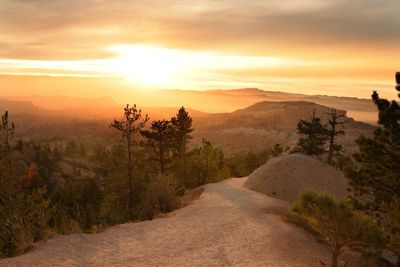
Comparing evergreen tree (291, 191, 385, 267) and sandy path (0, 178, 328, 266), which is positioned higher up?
evergreen tree (291, 191, 385, 267)

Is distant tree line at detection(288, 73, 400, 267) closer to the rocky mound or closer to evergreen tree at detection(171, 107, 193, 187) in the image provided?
the rocky mound

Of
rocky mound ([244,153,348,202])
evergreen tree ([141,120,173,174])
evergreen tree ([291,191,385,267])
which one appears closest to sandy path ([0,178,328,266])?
evergreen tree ([291,191,385,267])

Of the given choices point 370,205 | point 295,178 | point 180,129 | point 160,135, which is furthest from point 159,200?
point 180,129

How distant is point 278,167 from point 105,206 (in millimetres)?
22588

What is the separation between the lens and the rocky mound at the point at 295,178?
1633 inches

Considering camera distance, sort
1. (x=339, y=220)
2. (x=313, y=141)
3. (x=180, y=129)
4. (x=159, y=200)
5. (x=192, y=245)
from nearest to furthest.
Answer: (x=339, y=220) < (x=192, y=245) < (x=159, y=200) < (x=180, y=129) < (x=313, y=141)

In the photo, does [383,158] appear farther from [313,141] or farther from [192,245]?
[313,141]

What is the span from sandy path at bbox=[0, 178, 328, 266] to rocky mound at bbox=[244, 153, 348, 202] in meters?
10.8

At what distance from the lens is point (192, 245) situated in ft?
75.7

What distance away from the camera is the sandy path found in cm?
2044

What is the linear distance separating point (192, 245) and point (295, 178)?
22.7 meters

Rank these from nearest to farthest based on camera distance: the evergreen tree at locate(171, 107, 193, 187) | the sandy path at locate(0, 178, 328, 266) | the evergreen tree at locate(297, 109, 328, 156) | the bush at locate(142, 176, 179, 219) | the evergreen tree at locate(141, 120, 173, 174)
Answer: the sandy path at locate(0, 178, 328, 266)
the bush at locate(142, 176, 179, 219)
the evergreen tree at locate(141, 120, 173, 174)
the evergreen tree at locate(171, 107, 193, 187)
the evergreen tree at locate(297, 109, 328, 156)

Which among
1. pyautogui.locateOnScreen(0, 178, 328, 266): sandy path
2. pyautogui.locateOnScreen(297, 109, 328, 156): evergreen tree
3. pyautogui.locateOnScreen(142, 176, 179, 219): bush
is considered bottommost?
pyautogui.locateOnScreen(142, 176, 179, 219): bush

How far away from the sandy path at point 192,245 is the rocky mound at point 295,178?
10760 mm
